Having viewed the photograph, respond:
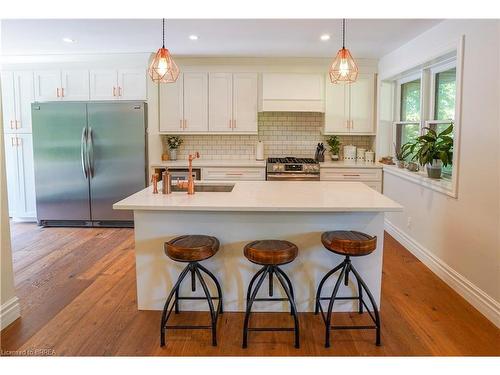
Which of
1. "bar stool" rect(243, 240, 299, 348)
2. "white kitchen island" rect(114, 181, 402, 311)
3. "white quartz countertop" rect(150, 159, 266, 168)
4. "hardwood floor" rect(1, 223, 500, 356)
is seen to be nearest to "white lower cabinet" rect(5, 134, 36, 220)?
"white quartz countertop" rect(150, 159, 266, 168)

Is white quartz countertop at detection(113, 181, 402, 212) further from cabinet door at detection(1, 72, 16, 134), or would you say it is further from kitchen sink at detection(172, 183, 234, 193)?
cabinet door at detection(1, 72, 16, 134)

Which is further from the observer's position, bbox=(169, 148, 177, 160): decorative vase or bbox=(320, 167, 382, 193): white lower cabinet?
bbox=(169, 148, 177, 160): decorative vase

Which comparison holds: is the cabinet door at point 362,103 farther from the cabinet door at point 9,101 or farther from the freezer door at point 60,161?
the cabinet door at point 9,101

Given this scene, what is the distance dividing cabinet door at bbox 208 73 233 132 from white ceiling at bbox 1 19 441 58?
1.15 feet

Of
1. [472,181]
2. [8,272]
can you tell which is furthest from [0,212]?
[472,181]

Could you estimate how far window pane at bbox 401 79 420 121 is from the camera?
15.6 ft

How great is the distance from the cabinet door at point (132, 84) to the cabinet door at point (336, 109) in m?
2.44

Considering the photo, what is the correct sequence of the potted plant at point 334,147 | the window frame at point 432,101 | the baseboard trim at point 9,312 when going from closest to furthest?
the baseboard trim at point 9,312 → the window frame at point 432,101 → the potted plant at point 334,147

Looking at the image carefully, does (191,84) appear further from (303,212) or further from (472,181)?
(472,181)

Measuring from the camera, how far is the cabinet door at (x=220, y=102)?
551 cm

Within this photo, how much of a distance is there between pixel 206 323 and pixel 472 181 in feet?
7.32

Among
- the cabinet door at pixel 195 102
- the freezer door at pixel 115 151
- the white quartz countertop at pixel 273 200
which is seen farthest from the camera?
the cabinet door at pixel 195 102

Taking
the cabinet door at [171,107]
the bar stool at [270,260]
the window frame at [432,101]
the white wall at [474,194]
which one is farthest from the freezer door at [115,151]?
the white wall at [474,194]

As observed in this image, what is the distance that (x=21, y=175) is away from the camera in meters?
5.62
